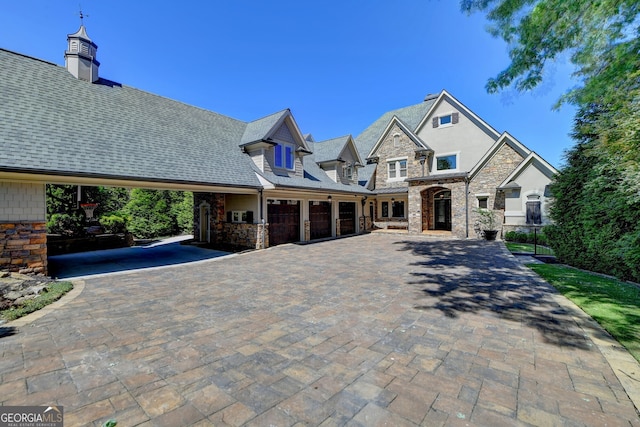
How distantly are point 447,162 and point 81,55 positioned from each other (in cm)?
2459

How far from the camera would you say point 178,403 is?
2.67 metres

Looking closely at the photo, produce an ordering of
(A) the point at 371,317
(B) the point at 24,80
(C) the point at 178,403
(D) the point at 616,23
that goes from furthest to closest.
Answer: (B) the point at 24,80 < (D) the point at 616,23 < (A) the point at 371,317 < (C) the point at 178,403

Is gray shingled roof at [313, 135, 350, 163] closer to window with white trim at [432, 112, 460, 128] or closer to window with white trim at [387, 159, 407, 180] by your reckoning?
window with white trim at [387, 159, 407, 180]

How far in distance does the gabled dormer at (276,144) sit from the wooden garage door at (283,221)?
2.03 metres

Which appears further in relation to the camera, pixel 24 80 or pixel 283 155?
pixel 283 155

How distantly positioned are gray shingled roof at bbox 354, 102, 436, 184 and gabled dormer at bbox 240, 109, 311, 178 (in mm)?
9439

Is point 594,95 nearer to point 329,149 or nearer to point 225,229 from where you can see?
point 225,229


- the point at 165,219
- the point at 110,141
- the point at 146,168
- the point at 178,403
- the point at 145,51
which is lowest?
the point at 178,403

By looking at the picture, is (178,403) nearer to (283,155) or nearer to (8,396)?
(8,396)

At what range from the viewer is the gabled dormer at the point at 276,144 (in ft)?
47.7

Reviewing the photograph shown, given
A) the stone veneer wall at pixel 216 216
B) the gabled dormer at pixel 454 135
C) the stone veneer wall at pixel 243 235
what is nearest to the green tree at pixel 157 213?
the stone veneer wall at pixel 216 216

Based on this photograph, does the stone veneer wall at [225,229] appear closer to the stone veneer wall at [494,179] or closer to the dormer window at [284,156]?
the dormer window at [284,156]

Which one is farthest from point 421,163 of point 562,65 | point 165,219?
point 165,219

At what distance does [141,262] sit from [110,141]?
489 cm
